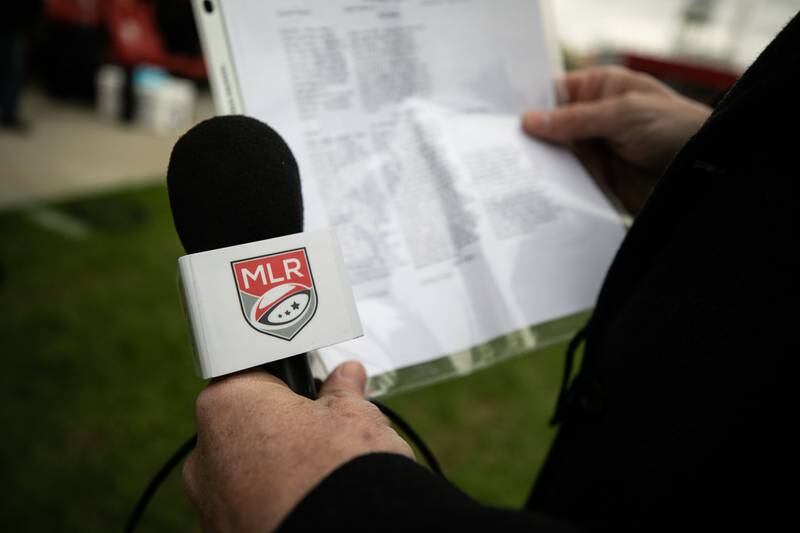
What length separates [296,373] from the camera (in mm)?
411

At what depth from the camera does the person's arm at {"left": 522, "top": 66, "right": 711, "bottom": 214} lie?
71 cm

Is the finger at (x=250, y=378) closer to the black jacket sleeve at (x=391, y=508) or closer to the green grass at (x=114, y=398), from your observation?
the black jacket sleeve at (x=391, y=508)

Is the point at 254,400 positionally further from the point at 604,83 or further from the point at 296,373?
the point at 604,83

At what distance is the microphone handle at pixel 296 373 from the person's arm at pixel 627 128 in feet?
1.51

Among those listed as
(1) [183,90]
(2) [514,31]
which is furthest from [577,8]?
(2) [514,31]

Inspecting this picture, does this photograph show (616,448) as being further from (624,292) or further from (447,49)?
(447,49)

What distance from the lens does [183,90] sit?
3.36 metres

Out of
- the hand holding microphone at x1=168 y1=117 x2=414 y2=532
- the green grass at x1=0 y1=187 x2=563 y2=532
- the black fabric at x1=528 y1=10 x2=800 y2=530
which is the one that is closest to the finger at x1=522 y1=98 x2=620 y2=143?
the black fabric at x1=528 y1=10 x2=800 y2=530

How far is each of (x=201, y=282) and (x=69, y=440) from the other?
137 cm

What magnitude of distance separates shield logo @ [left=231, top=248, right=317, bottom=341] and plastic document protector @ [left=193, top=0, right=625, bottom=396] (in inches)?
5.1

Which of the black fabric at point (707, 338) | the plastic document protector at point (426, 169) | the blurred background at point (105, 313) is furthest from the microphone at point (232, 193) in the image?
the blurred background at point (105, 313)

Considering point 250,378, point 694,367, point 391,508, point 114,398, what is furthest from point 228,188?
point 114,398

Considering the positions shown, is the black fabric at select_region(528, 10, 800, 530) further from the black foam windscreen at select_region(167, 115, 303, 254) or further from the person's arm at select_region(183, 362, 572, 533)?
the black foam windscreen at select_region(167, 115, 303, 254)

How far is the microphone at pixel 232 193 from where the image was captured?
15.6 inches
